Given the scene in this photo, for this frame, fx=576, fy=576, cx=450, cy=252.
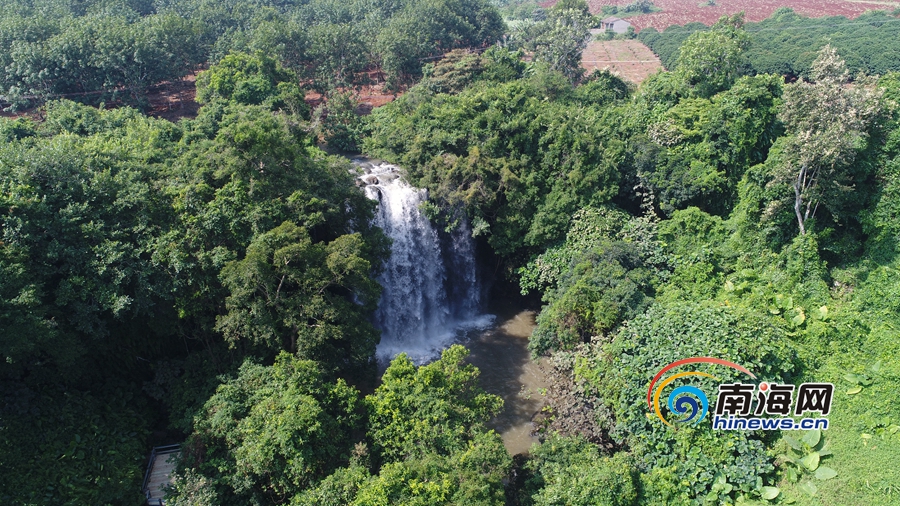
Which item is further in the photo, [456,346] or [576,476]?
[456,346]

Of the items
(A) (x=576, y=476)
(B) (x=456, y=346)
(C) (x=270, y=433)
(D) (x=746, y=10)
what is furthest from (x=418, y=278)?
(D) (x=746, y=10)

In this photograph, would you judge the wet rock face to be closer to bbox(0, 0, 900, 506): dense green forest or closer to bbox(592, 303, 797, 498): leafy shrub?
bbox(0, 0, 900, 506): dense green forest

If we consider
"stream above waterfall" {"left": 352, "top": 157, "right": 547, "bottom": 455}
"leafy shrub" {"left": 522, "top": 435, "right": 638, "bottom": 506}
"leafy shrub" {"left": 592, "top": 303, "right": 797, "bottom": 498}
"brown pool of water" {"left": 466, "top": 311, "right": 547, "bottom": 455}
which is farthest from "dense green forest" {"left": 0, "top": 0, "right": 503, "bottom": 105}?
"leafy shrub" {"left": 522, "top": 435, "right": 638, "bottom": 506}

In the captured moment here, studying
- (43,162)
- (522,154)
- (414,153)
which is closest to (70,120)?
(43,162)

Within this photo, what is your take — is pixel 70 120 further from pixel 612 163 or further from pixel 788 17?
pixel 788 17

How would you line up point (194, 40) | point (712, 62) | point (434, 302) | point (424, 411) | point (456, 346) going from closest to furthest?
point (424, 411) < point (456, 346) < point (434, 302) < point (712, 62) < point (194, 40)

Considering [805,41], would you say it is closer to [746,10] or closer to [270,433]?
[746,10]
